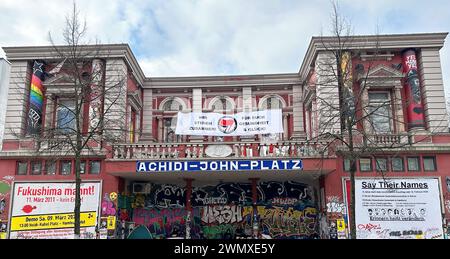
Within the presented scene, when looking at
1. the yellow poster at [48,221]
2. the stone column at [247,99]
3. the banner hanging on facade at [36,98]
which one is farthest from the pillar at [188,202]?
the banner hanging on facade at [36,98]

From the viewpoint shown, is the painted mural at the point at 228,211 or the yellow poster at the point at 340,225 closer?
the yellow poster at the point at 340,225

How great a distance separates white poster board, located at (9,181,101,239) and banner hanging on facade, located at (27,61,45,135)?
3.24 metres

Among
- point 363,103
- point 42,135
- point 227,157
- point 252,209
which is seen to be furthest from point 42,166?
point 363,103

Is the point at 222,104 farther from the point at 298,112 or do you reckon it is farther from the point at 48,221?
the point at 48,221

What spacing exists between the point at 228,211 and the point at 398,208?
8956mm

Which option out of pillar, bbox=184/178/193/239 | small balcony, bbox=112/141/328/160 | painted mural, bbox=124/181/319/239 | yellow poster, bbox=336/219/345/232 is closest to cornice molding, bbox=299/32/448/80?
small balcony, bbox=112/141/328/160

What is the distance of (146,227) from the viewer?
21.6m

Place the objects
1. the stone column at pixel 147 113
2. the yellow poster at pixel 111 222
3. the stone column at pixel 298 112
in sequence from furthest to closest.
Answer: the stone column at pixel 147 113, the stone column at pixel 298 112, the yellow poster at pixel 111 222

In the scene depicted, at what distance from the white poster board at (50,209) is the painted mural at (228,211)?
268cm

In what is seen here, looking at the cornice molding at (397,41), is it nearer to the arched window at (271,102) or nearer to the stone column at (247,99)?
the arched window at (271,102)

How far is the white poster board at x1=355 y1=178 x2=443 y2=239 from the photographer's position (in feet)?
61.3

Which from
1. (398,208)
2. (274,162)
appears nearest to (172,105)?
(274,162)

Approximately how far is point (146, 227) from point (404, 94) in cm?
1611

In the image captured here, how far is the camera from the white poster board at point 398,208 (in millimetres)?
18688
